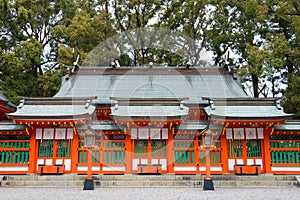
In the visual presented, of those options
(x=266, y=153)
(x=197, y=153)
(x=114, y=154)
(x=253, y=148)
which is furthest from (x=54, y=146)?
(x=266, y=153)

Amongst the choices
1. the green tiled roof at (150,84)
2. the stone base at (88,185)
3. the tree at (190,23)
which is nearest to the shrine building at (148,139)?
the stone base at (88,185)

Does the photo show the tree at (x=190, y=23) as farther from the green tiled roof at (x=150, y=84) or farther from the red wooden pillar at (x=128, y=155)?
the red wooden pillar at (x=128, y=155)

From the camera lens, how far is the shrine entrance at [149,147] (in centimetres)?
1199

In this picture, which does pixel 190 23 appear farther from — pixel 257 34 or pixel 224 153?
pixel 224 153

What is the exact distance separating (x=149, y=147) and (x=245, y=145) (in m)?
4.18

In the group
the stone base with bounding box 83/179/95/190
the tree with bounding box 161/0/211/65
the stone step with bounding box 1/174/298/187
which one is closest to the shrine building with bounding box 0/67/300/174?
the stone step with bounding box 1/174/298/187

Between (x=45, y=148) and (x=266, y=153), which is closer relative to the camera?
(x=266, y=153)

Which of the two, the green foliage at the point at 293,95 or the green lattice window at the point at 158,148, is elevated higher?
the green foliage at the point at 293,95

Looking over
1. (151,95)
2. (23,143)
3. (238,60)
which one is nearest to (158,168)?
(151,95)

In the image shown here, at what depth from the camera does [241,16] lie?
76.3 feet

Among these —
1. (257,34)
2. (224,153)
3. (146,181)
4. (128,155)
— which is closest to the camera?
(146,181)

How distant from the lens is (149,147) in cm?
1209

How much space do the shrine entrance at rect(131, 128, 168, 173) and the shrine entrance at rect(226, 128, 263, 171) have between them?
112 inches

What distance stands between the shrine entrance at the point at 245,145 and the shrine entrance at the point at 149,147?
2.84 m
